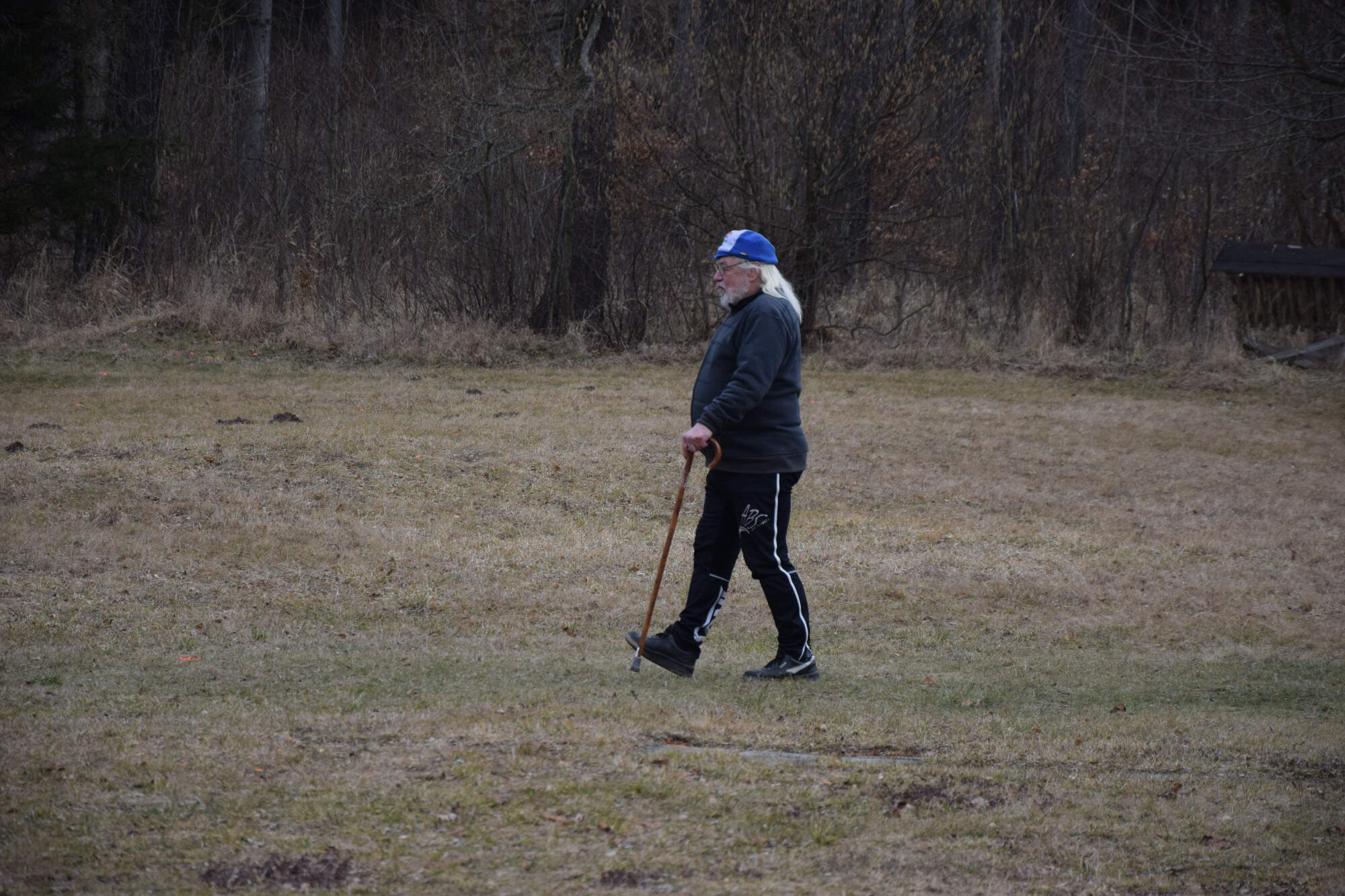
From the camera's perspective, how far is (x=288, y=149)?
20.8 metres

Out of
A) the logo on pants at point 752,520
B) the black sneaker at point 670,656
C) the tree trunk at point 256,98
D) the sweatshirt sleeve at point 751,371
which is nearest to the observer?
A: the sweatshirt sleeve at point 751,371

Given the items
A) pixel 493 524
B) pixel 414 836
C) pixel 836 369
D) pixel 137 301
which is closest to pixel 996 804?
pixel 414 836

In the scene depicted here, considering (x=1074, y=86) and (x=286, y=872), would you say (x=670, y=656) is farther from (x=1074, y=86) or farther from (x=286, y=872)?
(x=1074, y=86)

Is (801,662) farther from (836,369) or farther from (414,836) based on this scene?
(836,369)

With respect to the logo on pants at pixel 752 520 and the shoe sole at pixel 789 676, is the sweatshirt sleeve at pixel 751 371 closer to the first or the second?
the logo on pants at pixel 752 520

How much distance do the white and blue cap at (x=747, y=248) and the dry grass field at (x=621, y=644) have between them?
6.50ft

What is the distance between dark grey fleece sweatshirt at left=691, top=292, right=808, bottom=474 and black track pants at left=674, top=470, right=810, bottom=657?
94mm

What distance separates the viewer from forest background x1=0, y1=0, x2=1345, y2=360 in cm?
1770

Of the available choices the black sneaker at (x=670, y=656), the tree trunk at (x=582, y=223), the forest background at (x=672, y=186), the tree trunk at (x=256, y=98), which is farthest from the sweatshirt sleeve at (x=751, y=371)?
the tree trunk at (x=256, y=98)

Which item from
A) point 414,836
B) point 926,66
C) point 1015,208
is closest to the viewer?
point 414,836

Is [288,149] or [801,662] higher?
[288,149]

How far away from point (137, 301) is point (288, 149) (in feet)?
12.4

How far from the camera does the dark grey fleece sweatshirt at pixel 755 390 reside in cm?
618

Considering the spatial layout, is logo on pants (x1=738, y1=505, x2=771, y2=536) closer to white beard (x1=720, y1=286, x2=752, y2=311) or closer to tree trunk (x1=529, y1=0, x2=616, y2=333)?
white beard (x1=720, y1=286, x2=752, y2=311)
